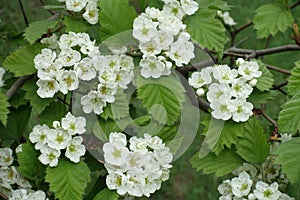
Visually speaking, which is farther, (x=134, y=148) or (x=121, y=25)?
(x=121, y=25)

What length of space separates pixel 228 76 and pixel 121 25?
0.37 meters

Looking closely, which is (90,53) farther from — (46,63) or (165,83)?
(165,83)

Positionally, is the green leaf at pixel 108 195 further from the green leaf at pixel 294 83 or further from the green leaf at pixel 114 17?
the green leaf at pixel 294 83

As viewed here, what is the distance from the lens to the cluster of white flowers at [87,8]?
1.77 meters

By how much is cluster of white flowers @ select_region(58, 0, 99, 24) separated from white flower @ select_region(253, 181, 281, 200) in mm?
750

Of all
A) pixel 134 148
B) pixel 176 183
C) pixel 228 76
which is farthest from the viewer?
pixel 176 183

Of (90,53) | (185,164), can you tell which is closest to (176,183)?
(185,164)

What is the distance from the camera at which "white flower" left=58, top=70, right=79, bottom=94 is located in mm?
1632

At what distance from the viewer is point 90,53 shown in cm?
166

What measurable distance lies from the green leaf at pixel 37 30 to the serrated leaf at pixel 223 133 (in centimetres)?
61

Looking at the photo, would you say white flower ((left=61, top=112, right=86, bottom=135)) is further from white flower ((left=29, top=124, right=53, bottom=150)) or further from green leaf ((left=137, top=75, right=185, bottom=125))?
green leaf ((left=137, top=75, right=185, bottom=125))

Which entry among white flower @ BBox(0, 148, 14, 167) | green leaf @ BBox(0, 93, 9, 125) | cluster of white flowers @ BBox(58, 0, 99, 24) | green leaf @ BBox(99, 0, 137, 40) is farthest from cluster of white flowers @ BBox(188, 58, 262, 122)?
white flower @ BBox(0, 148, 14, 167)

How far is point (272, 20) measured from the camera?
2283 millimetres

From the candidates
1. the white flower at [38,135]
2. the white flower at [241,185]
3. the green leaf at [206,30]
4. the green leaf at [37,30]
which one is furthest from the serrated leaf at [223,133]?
the green leaf at [37,30]
